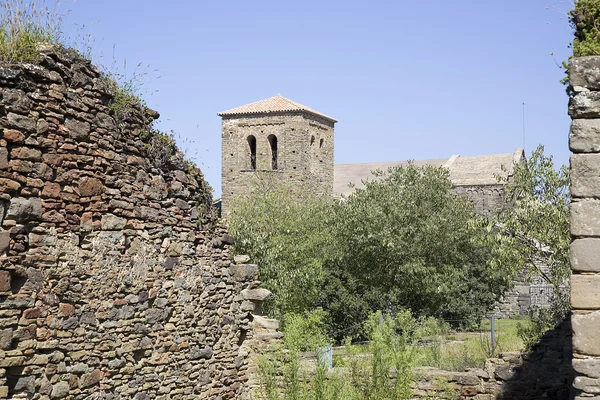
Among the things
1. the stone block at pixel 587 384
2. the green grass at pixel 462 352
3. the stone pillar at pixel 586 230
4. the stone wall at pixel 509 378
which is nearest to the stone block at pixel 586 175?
the stone pillar at pixel 586 230

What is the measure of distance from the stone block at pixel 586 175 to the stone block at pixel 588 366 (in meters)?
1.12

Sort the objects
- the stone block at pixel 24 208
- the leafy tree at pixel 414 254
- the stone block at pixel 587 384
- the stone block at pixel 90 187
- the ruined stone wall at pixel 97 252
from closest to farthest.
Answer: the stone block at pixel 587 384 < the stone block at pixel 24 208 < the ruined stone wall at pixel 97 252 < the stone block at pixel 90 187 < the leafy tree at pixel 414 254

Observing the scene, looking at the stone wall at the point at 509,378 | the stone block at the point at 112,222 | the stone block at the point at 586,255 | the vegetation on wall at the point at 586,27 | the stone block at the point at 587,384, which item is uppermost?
the vegetation on wall at the point at 586,27

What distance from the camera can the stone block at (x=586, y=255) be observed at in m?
4.96

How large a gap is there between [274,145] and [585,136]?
41.0 meters

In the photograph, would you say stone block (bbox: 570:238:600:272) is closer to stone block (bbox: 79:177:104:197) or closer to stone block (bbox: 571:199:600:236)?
stone block (bbox: 571:199:600:236)

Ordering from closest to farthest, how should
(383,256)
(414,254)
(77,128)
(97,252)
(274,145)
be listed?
1. (77,128)
2. (97,252)
3. (414,254)
4. (383,256)
5. (274,145)

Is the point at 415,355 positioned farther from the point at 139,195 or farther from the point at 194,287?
the point at 139,195

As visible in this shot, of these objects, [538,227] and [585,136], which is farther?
[538,227]

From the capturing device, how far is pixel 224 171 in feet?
152

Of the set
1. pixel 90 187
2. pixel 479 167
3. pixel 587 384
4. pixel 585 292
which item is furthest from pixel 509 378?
pixel 479 167

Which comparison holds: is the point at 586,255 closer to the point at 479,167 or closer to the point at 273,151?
the point at 479,167

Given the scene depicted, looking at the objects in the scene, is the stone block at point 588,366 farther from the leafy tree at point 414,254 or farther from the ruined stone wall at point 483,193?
the ruined stone wall at point 483,193

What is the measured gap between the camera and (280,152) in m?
44.7
